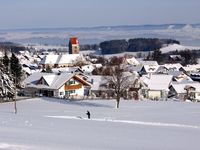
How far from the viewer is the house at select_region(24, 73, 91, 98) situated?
49125 millimetres

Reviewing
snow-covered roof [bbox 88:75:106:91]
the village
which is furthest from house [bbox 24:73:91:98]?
snow-covered roof [bbox 88:75:106:91]

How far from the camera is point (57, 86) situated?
48719 millimetres

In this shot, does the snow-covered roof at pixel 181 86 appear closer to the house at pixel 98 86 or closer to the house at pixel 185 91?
the house at pixel 185 91

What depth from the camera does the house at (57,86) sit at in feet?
161

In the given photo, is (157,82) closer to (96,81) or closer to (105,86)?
(96,81)

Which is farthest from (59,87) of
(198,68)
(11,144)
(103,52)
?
(103,52)

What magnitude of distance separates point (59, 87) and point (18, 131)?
1335 inches

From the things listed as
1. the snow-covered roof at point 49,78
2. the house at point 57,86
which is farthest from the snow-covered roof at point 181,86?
the snow-covered roof at point 49,78

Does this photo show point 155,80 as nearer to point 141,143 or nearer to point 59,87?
point 59,87

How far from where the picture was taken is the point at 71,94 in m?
50.2

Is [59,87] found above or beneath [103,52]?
beneath

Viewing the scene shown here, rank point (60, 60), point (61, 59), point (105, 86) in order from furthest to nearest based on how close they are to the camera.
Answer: point (60, 60), point (61, 59), point (105, 86)

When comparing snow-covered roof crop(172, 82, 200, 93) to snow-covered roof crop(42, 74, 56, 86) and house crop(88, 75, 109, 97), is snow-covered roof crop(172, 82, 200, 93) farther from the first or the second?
snow-covered roof crop(42, 74, 56, 86)

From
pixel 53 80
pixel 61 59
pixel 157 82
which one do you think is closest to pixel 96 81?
pixel 53 80
